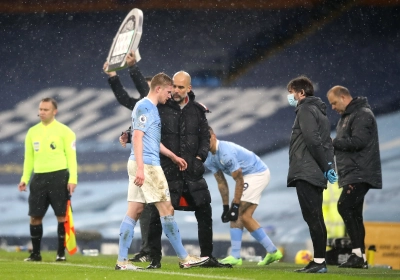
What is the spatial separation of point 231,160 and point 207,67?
27.1ft

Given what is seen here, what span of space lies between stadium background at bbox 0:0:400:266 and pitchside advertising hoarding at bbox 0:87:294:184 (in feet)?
0.07

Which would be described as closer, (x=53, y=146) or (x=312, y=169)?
(x=312, y=169)

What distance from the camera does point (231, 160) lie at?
8711mm

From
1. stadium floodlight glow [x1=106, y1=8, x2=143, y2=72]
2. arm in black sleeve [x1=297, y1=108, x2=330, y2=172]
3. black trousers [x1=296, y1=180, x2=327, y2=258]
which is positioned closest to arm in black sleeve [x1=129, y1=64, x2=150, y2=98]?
stadium floodlight glow [x1=106, y1=8, x2=143, y2=72]

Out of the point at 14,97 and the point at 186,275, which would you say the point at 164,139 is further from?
the point at 14,97

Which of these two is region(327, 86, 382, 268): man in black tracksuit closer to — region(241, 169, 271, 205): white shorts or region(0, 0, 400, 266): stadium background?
region(241, 169, 271, 205): white shorts

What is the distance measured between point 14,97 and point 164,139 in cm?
961

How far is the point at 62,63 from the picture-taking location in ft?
55.2

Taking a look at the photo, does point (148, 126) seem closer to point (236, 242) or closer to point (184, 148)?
point (184, 148)

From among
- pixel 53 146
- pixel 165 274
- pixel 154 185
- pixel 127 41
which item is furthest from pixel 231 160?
pixel 165 274

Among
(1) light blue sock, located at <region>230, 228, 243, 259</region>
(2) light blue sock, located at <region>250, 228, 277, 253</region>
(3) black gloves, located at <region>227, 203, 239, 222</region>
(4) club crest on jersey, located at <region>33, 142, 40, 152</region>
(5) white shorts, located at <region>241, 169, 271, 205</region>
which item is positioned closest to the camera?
(3) black gloves, located at <region>227, 203, 239, 222</region>

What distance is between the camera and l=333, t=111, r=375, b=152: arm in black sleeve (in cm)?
832

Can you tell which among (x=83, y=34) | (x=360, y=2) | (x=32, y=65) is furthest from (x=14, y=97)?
(x=360, y=2)

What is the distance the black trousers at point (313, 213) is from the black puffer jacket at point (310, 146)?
3.2 inches
